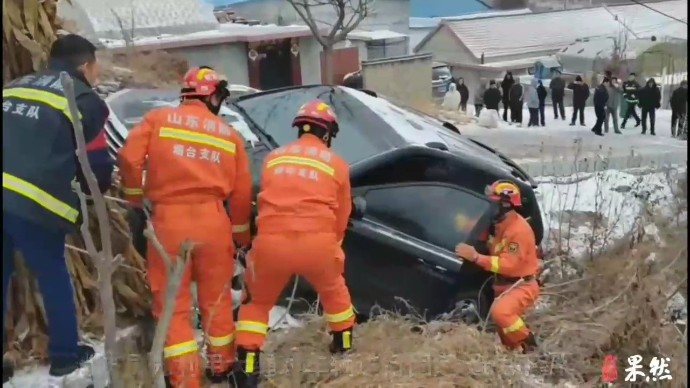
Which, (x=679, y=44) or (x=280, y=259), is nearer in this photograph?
(x=280, y=259)

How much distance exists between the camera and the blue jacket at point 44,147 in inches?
120

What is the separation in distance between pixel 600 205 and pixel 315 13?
2492cm

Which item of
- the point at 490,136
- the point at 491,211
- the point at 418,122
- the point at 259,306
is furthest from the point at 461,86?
the point at 259,306

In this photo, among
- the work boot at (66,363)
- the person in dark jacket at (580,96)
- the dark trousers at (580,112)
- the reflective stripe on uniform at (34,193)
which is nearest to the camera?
the reflective stripe on uniform at (34,193)

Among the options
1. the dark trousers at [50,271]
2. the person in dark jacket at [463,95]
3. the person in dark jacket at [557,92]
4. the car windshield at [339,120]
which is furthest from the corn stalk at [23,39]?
the person in dark jacket at [463,95]

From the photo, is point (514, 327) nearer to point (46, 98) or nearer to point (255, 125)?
point (255, 125)

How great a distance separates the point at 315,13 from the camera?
97.9 feet

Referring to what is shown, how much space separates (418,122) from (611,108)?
32.7 ft

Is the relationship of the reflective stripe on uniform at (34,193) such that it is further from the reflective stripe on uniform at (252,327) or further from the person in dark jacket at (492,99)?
the person in dark jacket at (492,99)

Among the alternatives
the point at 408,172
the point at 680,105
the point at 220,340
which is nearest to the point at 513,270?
the point at 408,172

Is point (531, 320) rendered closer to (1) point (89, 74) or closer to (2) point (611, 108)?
(1) point (89, 74)

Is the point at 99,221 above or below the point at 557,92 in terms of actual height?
above

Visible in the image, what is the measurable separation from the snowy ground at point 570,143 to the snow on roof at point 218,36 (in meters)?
4.94

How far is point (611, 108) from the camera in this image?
1437 cm
